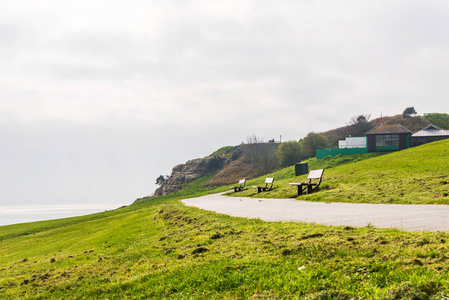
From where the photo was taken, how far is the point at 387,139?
2566 inches

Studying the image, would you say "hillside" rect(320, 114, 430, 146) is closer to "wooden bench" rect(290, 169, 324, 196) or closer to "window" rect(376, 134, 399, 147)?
"window" rect(376, 134, 399, 147)

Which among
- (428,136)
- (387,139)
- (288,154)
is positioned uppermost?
(428,136)

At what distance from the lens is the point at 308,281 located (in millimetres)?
5242

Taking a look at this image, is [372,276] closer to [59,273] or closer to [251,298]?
[251,298]

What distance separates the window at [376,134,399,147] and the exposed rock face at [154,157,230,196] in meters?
47.1

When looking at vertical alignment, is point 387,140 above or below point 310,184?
above

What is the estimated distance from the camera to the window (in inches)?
2562

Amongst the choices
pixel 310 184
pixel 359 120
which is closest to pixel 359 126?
pixel 359 120

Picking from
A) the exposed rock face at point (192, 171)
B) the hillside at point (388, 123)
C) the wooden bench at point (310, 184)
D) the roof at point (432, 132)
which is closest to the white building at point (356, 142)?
the roof at point (432, 132)

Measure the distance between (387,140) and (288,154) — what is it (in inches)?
839

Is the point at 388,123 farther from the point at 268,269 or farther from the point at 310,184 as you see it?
the point at 268,269

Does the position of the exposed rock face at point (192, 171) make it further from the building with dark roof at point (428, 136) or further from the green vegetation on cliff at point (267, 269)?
the green vegetation on cliff at point (267, 269)

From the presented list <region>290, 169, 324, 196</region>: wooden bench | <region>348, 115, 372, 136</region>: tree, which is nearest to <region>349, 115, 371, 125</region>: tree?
<region>348, 115, 372, 136</region>: tree

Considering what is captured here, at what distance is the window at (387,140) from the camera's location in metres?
65.1
